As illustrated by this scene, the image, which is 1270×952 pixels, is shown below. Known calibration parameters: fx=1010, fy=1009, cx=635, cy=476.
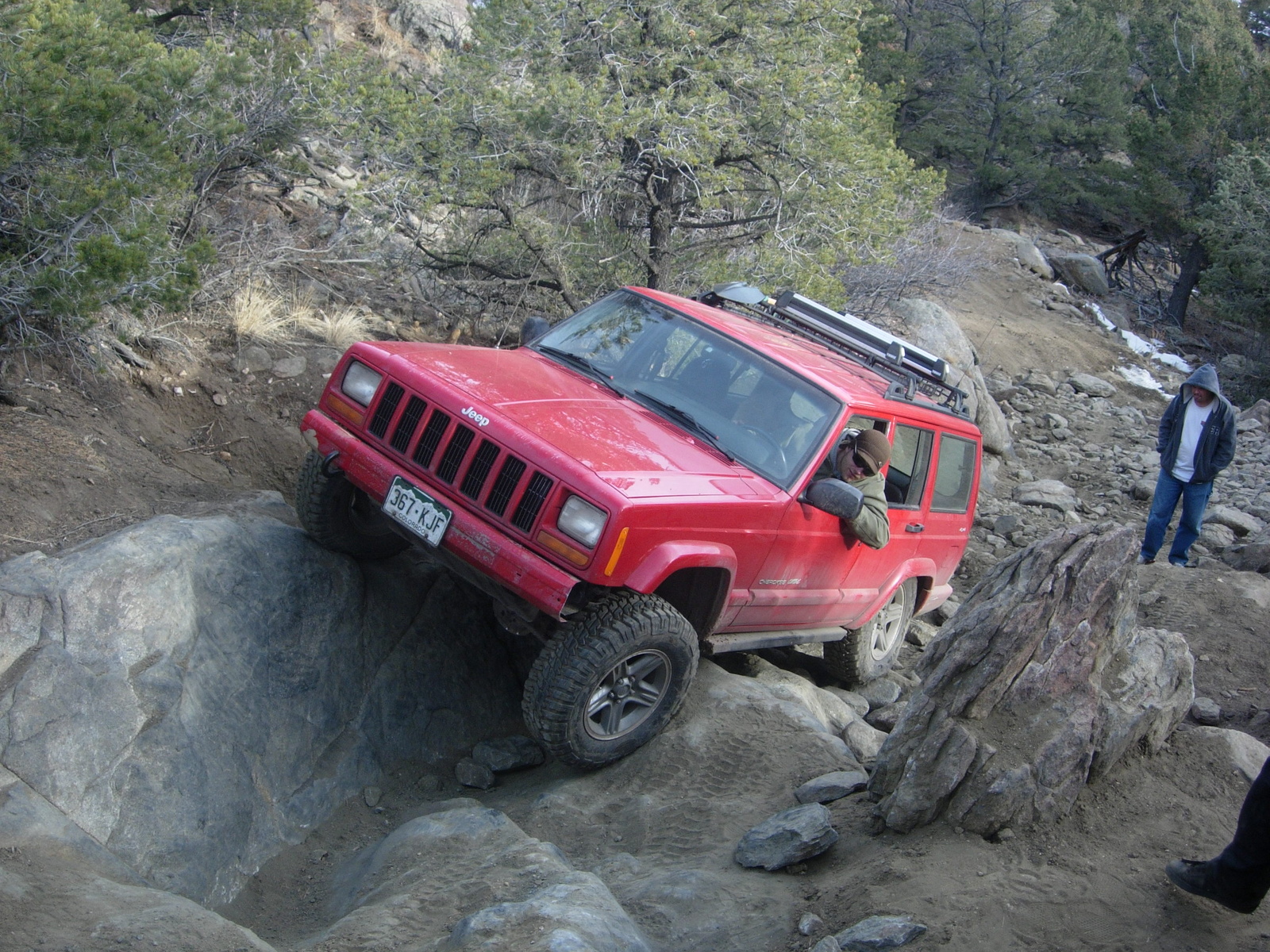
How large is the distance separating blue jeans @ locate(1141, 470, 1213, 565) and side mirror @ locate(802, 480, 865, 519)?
5690 mm

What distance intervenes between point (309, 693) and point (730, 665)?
265cm

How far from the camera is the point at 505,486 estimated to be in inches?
175

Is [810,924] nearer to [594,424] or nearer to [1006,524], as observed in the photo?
[594,424]

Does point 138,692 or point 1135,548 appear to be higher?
point 1135,548

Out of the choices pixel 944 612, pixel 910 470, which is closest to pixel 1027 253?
pixel 944 612

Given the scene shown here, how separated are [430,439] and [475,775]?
179 centimetres

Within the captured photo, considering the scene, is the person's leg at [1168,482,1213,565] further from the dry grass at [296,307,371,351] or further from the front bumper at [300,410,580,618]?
the dry grass at [296,307,371,351]

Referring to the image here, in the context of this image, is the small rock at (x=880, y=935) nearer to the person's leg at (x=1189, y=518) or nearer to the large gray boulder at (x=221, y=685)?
the large gray boulder at (x=221, y=685)

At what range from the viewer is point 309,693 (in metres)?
5.08

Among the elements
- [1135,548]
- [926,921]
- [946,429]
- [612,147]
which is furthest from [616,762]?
[612,147]

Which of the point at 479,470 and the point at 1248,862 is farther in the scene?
the point at 479,470

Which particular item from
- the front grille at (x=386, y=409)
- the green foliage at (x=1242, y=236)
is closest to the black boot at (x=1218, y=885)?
the front grille at (x=386, y=409)

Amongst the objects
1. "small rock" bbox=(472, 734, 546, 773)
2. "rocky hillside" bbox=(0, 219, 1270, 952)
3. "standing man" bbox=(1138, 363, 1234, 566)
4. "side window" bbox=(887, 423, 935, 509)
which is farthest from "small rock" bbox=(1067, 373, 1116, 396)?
"small rock" bbox=(472, 734, 546, 773)

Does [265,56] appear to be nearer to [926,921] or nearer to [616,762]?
[616,762]
